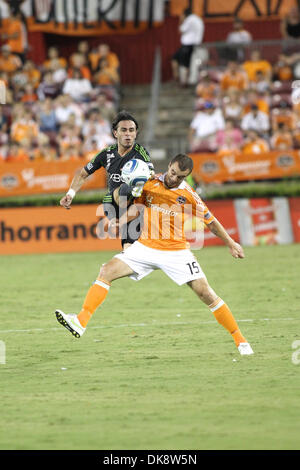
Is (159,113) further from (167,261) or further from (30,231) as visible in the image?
(167,261)

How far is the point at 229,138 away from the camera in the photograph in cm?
2130

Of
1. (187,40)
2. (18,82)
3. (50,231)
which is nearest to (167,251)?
(50,231)

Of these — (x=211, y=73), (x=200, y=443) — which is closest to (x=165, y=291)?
(x=200, y=443)

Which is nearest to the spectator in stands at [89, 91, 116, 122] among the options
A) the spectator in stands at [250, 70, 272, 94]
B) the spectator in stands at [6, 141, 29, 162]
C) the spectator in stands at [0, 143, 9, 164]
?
the spectator in stands at [6, 141, 29, 162]

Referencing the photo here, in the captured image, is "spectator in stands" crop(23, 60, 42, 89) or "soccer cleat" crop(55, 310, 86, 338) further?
"spectator in stands" crop(23, 60, 42, 89)

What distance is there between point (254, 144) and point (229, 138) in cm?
61

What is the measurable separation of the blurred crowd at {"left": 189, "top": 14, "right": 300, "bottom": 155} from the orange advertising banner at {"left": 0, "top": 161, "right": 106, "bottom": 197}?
9.86 ft

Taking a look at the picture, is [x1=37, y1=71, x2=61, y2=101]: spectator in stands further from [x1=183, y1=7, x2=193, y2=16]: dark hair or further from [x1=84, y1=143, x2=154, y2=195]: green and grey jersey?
[x1=84, y1=143, x2=154, y2=195]: green and grey jersey

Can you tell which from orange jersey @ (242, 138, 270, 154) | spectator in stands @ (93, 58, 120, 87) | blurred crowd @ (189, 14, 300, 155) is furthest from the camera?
spectator in stands @ (93, 58, 120, 87)

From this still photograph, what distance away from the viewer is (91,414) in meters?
6.89

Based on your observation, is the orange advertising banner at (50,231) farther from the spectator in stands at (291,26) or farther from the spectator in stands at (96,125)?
the spectator in stands at (291,26)

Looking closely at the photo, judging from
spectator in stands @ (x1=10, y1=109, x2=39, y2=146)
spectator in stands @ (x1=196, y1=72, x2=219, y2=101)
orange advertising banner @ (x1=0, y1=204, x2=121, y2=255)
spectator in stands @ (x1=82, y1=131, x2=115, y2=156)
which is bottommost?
orange advertising banner @ (x1=0, y1=204, x2=121, y2=255)

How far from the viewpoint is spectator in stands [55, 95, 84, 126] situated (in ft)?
76.7
